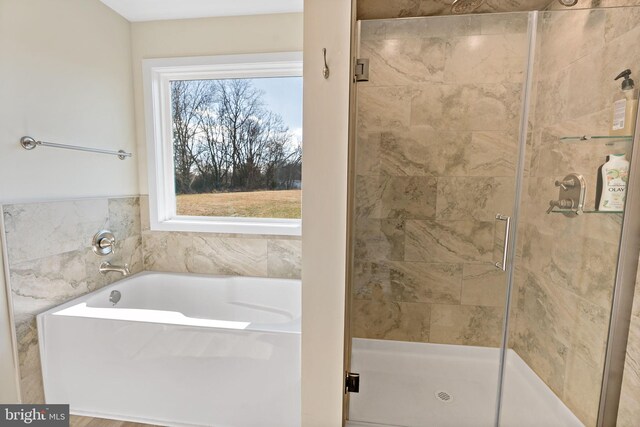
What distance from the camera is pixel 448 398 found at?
1664mm

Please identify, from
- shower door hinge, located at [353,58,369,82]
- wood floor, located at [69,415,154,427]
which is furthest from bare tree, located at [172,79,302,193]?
wood floor, located at [69,415,154,427]

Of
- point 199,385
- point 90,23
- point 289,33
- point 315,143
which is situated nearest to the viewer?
point 315,143

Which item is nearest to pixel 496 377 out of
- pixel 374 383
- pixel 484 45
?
pixel 374 383

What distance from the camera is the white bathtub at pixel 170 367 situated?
1.39m

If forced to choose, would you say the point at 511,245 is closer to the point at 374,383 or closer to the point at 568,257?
the point at 568,257

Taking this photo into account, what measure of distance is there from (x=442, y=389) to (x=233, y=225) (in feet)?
5.83

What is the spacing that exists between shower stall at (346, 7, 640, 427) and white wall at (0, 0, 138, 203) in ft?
5.63

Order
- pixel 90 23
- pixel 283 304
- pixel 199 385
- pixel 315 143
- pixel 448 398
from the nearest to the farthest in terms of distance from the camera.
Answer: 1. pixel 315 143
2. pixel 199 385
3. pixel 448 398
4. pixel 90 23
5. pixel 283 304

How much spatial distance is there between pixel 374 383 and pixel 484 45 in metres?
2.18

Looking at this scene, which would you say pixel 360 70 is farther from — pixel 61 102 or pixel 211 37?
pixel 61 102

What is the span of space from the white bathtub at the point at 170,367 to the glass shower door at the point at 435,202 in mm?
527

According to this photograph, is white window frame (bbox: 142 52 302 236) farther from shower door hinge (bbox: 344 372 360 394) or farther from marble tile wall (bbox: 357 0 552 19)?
shower door hinge (bbox: 344 372 360 394)

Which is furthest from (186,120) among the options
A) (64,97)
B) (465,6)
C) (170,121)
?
(465,6)

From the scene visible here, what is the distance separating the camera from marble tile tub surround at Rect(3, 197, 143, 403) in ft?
4.78
